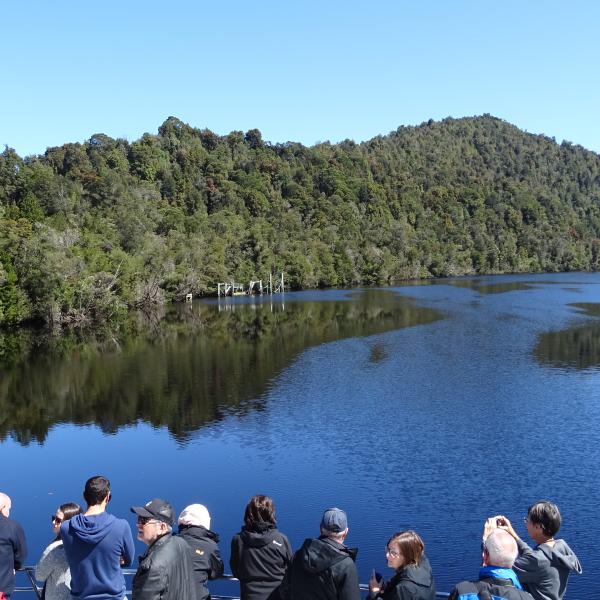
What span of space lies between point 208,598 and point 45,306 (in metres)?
53.1

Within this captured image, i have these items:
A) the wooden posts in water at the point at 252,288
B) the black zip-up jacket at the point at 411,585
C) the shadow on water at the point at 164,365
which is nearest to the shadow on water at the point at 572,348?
the shadow on water at the point at 164,365

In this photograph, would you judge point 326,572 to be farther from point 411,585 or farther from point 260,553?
point 260,553

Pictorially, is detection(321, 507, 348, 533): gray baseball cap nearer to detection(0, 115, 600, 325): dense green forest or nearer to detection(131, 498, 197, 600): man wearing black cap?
detection(131, 498, 197, 600): man wearing black cap

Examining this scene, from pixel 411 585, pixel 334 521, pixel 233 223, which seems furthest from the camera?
pixel 233 223

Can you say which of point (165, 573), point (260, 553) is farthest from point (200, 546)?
point (165, 573)

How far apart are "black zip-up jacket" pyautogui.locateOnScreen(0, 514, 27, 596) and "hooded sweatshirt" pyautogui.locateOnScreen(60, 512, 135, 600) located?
1.01 m

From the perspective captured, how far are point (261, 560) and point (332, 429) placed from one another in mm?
17008

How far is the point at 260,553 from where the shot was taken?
7000 mm

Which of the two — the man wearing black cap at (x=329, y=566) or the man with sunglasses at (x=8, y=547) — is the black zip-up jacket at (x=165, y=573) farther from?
the man with sunglasses at (x=8, y=547)

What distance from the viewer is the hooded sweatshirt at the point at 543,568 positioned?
629 centimetres

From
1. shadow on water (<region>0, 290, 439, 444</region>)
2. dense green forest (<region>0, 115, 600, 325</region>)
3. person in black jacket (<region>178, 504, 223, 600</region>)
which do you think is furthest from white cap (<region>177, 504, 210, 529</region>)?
dense green forest (<region>0, 115, 600, 325</region>)

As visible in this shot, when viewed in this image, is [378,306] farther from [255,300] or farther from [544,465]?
[544,465]

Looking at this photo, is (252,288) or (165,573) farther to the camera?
(252,288)

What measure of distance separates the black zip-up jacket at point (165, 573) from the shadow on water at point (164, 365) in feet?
60.2
